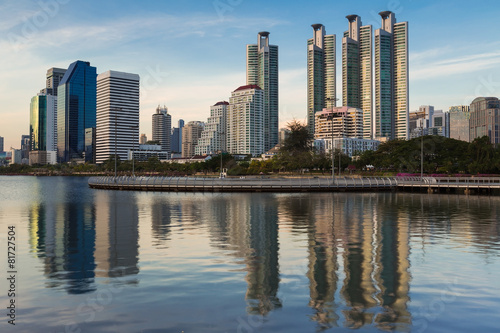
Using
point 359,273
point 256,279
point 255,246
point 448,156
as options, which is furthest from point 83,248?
point 448,156

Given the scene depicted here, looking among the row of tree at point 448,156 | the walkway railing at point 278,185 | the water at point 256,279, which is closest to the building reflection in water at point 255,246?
the water at point 256,279

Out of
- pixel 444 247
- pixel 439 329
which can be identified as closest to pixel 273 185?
pixel 444 247

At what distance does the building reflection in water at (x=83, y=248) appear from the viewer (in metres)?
15.8

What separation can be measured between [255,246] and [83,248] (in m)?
8.32

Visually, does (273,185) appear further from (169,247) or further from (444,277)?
(444,277)

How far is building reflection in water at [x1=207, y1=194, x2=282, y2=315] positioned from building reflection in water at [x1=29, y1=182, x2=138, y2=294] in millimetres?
4555

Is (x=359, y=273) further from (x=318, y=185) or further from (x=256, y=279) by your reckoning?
(x=318, y=185)

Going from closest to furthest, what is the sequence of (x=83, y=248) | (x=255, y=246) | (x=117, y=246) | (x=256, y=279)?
1. (x=256, y=279)
2. (x=83, y=248)
3. (x=255, y=246)
4. (x=117, y=246)

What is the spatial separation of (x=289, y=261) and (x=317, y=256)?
1565mm

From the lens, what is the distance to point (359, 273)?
16000mm

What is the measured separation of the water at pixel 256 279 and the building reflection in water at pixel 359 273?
0.14 ft

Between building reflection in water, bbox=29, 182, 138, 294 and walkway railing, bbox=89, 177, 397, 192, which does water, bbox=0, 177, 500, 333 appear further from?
walkway railing, bbox=89, 177, 397, 192

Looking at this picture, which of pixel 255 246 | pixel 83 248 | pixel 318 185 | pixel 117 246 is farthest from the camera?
pixel 318 185

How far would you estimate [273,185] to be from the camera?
7431 centimetres
